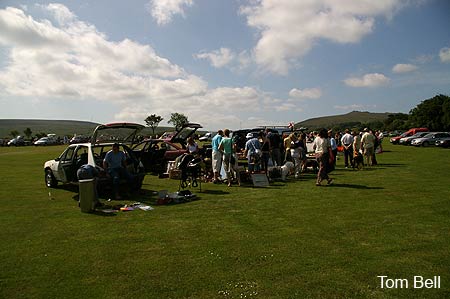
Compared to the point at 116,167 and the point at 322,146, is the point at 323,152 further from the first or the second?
the point at 116,167

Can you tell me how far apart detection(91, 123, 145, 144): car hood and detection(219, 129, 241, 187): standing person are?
9.58ft

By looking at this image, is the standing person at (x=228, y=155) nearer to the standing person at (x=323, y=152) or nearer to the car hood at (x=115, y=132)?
the standing person at (x=323, y=152)

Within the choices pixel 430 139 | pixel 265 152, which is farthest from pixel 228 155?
pixel 430 139

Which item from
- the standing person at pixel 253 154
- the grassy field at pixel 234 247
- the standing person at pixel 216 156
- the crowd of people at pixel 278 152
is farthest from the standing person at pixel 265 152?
the grassy field at pixel 234 247

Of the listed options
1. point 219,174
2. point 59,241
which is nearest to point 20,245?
point 59,241

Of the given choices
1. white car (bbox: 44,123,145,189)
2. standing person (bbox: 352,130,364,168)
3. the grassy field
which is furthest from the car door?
standing person (bbox: 352,130,364,168)

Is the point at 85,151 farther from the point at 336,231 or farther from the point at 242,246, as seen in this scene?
the point at 336,231

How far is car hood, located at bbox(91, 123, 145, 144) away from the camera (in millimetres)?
9883

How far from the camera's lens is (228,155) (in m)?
11.1

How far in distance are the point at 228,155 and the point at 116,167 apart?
12.1ft

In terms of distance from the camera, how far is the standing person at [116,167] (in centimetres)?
933

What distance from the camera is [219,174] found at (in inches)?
476

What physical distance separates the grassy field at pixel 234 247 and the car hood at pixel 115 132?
2357 millimetres

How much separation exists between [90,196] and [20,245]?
7.85 ft
